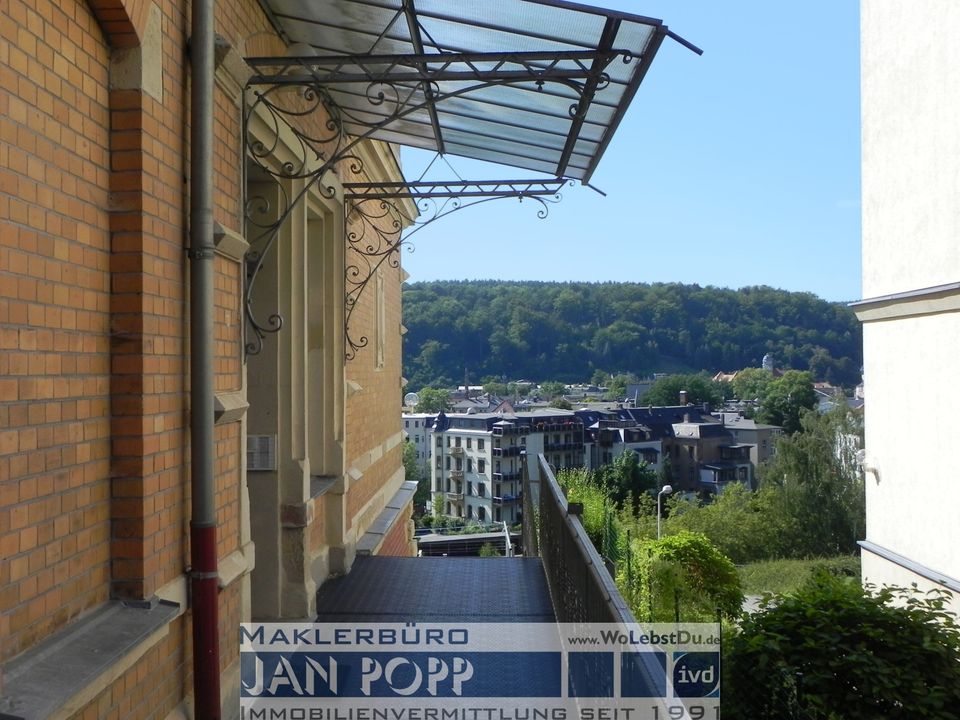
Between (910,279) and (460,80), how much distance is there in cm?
1194

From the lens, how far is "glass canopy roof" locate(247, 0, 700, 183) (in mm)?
4238

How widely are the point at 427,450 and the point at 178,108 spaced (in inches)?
3726

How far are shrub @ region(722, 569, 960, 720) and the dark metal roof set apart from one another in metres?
1.45

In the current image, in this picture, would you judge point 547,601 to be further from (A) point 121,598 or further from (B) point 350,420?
(A) point 121,598

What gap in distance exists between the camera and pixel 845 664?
5.90m

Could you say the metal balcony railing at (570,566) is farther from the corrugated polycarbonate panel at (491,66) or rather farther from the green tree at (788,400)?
the green tree at (788,400)

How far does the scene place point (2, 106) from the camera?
2395 mm

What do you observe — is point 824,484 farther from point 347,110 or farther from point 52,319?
point 52,319

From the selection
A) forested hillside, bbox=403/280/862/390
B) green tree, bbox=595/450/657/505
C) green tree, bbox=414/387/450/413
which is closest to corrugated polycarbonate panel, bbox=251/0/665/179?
green tree, bbox=595/450/657/505

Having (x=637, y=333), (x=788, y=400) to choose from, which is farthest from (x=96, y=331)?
(x=637, y=333)

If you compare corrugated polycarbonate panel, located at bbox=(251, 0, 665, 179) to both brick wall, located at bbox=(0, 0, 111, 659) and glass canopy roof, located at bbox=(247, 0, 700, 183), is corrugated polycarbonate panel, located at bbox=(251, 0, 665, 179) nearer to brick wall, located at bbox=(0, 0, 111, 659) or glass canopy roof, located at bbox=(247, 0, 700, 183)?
glass canopy roof, located at bbox=(247, 0, 700, 183)

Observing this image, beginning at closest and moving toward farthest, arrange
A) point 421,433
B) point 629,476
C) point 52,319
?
1. point 52,319
2. point 629,476
3. point 421,433

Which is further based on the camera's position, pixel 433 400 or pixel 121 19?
pixel 433 400

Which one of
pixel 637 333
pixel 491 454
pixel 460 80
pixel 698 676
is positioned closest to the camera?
pixel 460 80
